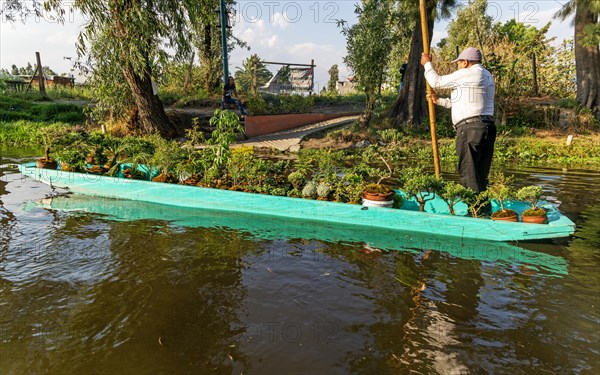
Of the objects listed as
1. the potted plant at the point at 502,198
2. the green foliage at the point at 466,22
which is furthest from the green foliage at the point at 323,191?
the green foliage at the point at 466,22

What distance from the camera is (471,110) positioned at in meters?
5.28

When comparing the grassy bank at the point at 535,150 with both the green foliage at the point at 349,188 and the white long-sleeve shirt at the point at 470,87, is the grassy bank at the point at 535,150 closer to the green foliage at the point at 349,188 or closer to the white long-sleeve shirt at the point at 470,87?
the green foliage at the point at 349,188

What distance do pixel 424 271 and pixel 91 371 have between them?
3.29m

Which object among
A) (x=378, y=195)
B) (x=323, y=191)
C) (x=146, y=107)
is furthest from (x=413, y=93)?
(x=378, y=195)

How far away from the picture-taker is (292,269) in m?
4.59

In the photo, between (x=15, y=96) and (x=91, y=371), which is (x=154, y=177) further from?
(x=15, y=96)

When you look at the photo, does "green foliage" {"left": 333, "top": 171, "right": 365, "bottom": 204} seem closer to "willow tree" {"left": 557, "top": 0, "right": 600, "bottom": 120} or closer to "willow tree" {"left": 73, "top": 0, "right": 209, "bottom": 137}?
"willow tree" {"left": 73, "top": 0, "right": 209, "bottom": 137}

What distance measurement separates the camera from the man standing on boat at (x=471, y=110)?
5203 millimetres

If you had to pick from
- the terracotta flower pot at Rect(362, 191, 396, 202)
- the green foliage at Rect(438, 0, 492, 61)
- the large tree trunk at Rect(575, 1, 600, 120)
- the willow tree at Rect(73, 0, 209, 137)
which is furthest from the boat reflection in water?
the green foliage at Rect(438, 0, 492, 61)

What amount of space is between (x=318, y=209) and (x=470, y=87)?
2.51 metres

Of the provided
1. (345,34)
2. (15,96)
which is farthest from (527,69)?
(15,96)

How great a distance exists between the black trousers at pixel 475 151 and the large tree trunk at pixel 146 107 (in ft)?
33.2

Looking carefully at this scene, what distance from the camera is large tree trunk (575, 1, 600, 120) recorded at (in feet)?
48.6

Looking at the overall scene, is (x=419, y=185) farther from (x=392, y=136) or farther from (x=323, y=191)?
(x=392, y=136)
